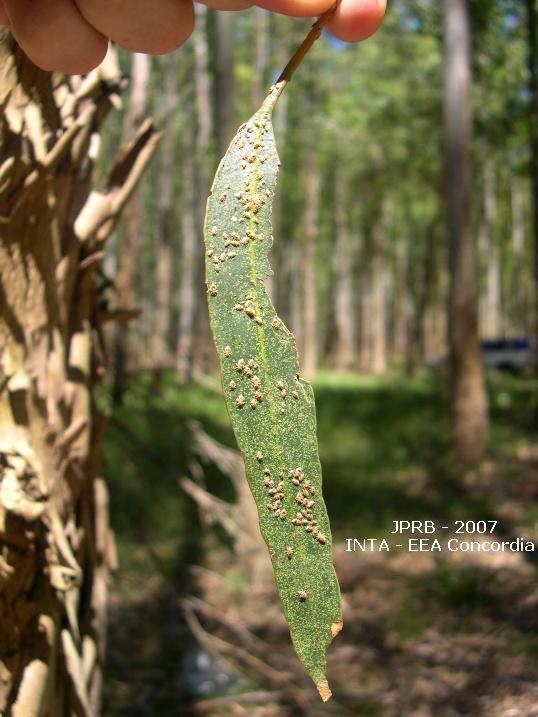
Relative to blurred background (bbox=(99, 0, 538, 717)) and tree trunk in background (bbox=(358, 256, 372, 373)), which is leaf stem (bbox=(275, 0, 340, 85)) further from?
tree trunk in background (bbox=(358, 256, 372, 373))

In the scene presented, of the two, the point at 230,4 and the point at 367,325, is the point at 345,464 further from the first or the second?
the point at 367,325

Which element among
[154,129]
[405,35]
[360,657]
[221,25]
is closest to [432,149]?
[405,35]

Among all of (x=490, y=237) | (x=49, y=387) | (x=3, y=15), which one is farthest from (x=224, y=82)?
(x=490, y=237)

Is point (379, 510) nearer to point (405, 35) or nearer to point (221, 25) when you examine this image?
point (221, 25)

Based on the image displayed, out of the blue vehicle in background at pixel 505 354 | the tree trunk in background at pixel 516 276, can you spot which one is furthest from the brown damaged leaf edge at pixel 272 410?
the blue vehicle in background at pixel 505 354

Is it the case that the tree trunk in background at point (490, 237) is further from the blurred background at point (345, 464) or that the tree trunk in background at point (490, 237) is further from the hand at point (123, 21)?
the hand at point (123, 21)
